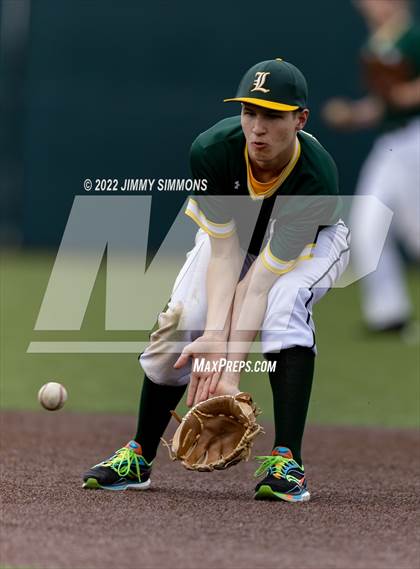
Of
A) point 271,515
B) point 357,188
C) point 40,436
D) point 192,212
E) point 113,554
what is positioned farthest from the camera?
point 357,188

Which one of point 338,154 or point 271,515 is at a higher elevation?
point 338,154

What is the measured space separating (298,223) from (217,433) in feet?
2.77

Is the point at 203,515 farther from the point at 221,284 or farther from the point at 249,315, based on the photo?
the point at 221,284

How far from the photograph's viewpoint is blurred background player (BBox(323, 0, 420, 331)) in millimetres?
10164

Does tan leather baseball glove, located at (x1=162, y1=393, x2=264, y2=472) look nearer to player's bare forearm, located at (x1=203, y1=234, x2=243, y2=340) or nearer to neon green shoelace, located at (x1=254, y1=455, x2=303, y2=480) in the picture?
neon green shoelace, located at (x1=254, y1=455, x2=303, y2=480)

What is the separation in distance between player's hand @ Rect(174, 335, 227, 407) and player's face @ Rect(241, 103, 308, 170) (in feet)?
2.29

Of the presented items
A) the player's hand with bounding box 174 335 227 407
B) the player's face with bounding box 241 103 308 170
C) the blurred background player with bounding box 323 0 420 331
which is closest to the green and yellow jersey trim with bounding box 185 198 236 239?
the player's face with bounding box 241 103 308 170

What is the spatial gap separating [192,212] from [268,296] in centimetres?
49

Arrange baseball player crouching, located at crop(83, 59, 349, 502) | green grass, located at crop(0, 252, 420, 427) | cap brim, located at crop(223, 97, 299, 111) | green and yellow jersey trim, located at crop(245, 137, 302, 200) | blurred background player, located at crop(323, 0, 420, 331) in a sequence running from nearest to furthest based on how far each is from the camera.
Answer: cap brim, located at crop(223, 97, 299, 111)
baseball player crouching, located at crop(83, 59, 349, 502)
green and yellow jersey trim, located at crop(245, 137, 302, 200)
green grass, located at crop(0, 252, 420, 427)
blurred background player, located at crop(323, 0, 420, 331)

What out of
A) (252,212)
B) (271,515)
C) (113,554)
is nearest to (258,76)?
(252,212)

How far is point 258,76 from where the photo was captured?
14.7ft

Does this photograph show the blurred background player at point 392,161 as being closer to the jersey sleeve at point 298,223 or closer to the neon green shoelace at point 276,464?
the jersey sleeve at point 298,223

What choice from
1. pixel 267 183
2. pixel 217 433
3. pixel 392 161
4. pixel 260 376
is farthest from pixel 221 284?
pixel 392 161

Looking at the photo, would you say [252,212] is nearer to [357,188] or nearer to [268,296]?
[268,296]
